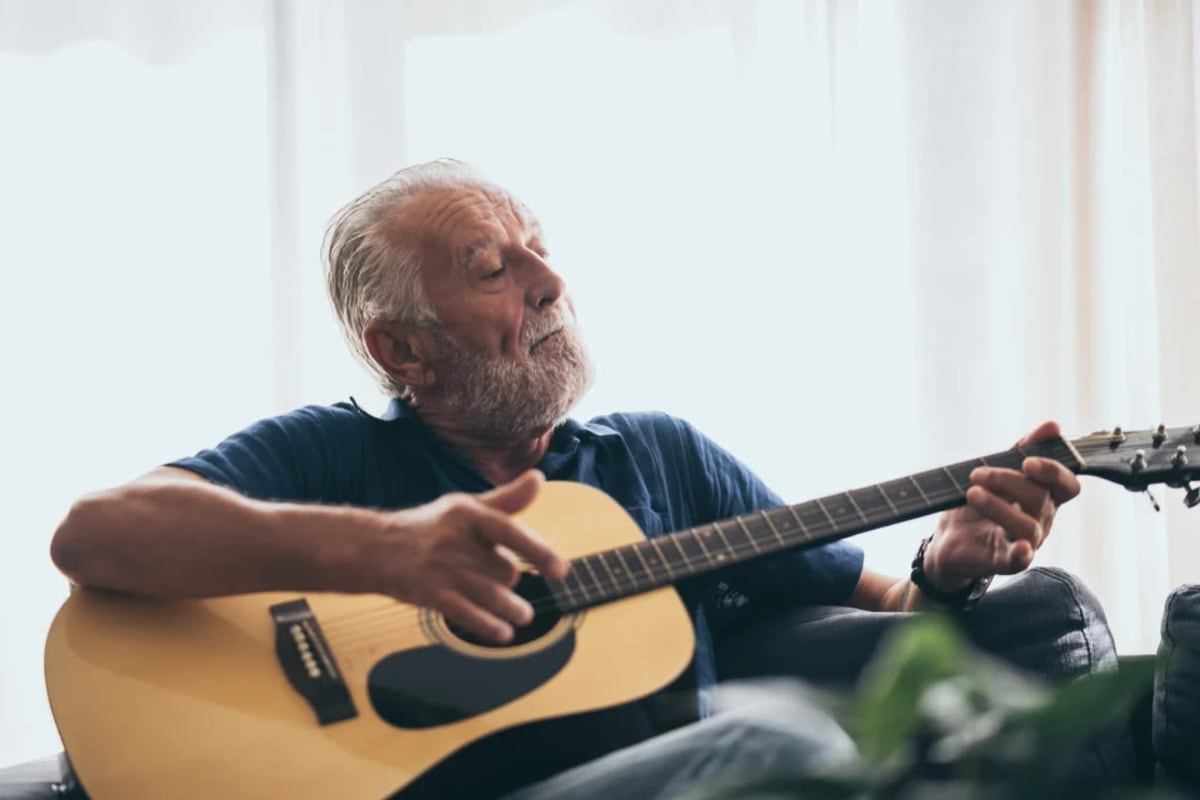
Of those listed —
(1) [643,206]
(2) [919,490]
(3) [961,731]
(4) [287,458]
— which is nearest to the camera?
(3) [961,731]

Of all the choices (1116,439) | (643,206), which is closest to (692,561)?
(1116,439)

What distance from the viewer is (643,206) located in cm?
226

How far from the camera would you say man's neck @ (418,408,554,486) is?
5.48ft

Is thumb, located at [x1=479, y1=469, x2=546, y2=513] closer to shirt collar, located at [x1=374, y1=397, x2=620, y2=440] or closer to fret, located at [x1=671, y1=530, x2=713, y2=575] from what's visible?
fret, located at [x1=671, y1=530, x2=713, y2=575]

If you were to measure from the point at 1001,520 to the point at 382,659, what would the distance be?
2.09 ft

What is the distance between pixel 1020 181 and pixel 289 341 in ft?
4.15

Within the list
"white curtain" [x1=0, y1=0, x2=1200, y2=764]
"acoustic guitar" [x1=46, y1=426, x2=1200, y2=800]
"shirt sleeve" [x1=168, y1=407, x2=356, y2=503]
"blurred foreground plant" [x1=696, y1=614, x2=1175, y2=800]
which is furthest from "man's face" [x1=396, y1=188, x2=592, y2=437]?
"blurred foreground plant" [x1=696, y1=614, x2=1175, y2=800]

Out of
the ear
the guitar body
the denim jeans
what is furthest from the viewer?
the ear

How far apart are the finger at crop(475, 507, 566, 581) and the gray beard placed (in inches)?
19.0

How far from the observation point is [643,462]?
1.65 m

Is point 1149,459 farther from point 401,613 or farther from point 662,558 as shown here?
point 401,613

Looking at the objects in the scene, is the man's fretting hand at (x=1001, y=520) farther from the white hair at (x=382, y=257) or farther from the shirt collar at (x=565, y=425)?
the white hair at (x=382, y=257)

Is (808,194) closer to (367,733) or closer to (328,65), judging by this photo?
(328,65)

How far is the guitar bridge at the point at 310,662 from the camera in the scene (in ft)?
3.77
